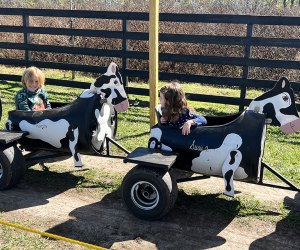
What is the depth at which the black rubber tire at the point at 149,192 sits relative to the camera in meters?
3.58

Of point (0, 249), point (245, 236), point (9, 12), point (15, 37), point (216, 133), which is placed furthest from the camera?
point (15, 37)

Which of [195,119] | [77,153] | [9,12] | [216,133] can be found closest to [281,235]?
[216,133]

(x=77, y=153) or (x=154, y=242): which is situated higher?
(x=77, y=153)

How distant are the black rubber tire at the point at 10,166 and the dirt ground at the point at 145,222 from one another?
0.12 m

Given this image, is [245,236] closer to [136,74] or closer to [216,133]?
[216,133]

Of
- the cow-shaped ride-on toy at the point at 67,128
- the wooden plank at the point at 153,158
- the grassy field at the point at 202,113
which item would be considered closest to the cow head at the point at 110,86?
the cow-shaped ride-on toy at the point at 67,128

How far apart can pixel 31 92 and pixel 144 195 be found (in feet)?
6.05

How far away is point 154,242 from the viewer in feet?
11.1

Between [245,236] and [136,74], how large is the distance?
5.33m

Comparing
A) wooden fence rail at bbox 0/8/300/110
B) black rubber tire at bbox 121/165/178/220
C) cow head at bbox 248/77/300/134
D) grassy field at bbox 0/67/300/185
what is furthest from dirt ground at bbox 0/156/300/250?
wooden fence rail at bbox 0/8/300/110

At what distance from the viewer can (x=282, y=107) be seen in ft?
12.2

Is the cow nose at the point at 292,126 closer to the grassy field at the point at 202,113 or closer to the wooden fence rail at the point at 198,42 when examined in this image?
the grassy field at the point at 202,113

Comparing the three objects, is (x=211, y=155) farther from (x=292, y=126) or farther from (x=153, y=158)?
(x=292, y=126)

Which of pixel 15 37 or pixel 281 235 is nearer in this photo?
pixel 281 235
